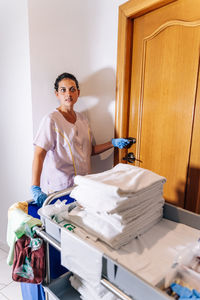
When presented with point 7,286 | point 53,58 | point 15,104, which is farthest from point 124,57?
point 7,286

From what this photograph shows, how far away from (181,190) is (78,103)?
110 cm

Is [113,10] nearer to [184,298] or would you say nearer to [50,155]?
[50,155]

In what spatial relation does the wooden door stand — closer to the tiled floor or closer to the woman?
the woman

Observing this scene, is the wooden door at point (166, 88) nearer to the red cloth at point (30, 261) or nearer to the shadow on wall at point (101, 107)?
the shadow on wall at point (101, 107)

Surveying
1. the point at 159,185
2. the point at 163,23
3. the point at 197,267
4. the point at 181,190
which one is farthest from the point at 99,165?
the point at 197,267

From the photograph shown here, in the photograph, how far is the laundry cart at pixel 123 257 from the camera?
1.73 feet

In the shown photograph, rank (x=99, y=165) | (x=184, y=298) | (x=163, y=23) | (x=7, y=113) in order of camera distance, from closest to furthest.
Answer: (x=184, y=298) → (x=163, y=23) → (x=99, y=165) → (x=7, y=113)

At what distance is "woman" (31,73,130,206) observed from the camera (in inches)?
53.5

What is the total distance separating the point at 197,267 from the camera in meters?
0.57

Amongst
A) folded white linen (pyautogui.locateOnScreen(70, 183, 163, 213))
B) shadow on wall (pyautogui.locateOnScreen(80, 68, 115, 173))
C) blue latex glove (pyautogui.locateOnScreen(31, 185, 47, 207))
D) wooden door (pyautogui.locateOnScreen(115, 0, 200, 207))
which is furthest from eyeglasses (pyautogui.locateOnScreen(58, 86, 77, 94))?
folded white linen (pyautogui.locateOnScreen(70, 183, 163, 213))

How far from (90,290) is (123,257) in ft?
1.01

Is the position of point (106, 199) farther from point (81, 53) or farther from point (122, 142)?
point (81, 53)

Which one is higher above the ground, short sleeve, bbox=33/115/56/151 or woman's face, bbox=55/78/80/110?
woman's face, bbox=55/78/80/110

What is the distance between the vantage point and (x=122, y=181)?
722 mm
